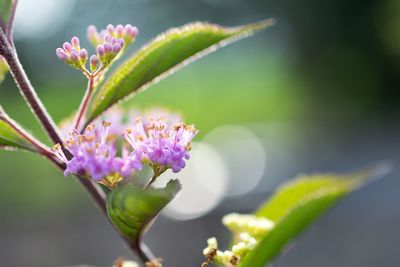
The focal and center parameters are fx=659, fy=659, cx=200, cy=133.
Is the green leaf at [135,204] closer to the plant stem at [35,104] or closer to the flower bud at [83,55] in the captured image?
the plant stem at [35,104]

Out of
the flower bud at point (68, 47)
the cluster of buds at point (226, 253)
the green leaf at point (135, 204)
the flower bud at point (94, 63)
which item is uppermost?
the flower bud at point (68, 47)

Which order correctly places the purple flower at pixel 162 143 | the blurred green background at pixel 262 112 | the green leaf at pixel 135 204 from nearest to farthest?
the green leaf at pixel 135 204, the purple flower at pixel 162 143, the blurred green background at pixel 262 112

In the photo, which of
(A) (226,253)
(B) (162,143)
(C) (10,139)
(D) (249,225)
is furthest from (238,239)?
(C) (10,139)

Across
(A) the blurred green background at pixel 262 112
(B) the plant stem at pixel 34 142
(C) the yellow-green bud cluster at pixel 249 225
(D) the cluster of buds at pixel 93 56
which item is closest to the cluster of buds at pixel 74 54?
(D) the cluster of buds at pixel 93 56

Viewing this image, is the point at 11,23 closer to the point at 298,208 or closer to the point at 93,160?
the point at 93,160

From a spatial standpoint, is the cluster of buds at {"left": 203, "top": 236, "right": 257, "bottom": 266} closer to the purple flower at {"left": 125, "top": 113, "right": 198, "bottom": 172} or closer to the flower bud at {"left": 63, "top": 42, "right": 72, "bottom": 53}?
the purple flower at {"left": 125, "top": 113, "right": 198, "bottom": 172}

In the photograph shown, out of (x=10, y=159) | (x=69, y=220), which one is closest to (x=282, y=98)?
(x=10, y=159)
